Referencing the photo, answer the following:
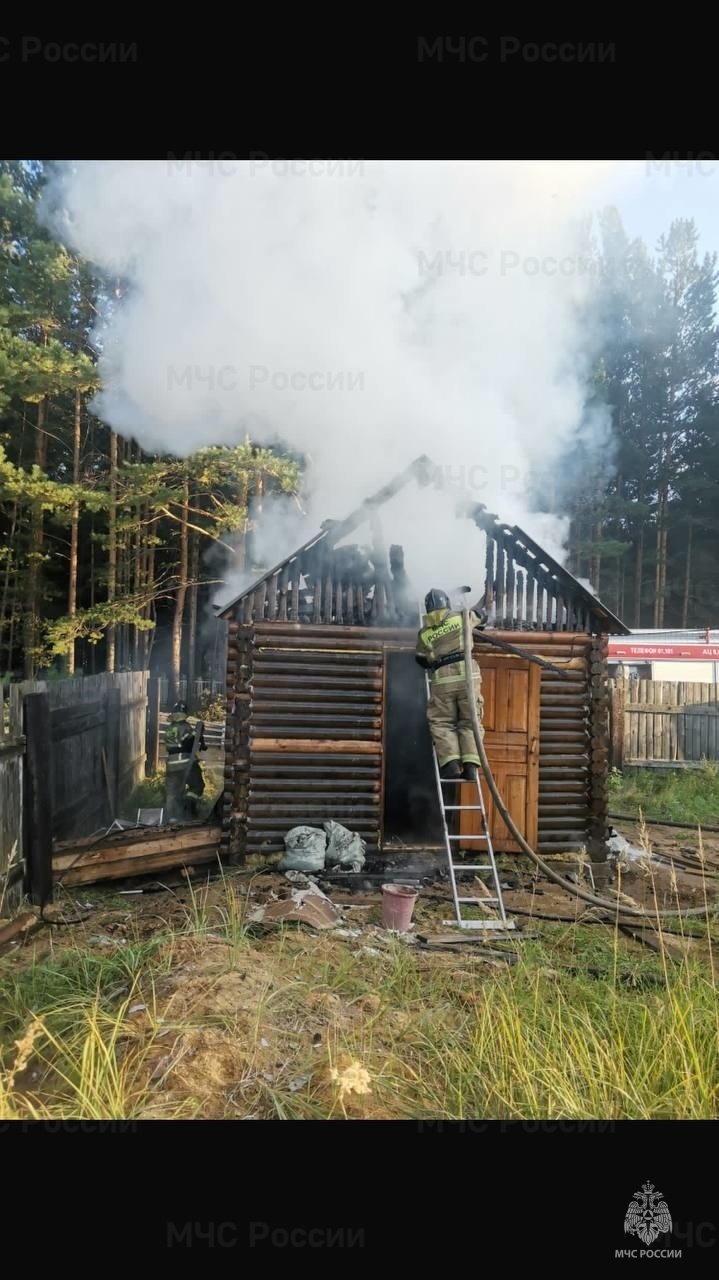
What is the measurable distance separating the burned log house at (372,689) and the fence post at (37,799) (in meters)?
2.50

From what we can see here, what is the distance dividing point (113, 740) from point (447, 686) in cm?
603

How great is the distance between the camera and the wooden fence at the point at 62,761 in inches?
248

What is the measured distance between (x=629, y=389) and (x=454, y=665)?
29955 millimetres

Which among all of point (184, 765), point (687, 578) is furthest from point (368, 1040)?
point (687, 578)

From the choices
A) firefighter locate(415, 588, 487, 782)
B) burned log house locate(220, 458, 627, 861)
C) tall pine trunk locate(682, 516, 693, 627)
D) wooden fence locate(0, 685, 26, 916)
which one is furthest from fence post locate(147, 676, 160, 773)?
tall pine trunk locate(682, 516, 693, 627)

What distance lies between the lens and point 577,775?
962 centimetres

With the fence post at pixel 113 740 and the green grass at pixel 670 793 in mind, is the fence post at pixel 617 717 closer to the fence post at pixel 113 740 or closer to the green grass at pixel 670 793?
the green grass at pixel 670 793

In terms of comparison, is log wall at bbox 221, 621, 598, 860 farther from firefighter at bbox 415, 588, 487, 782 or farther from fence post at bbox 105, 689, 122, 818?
fence post at bbox 105, 689, 122, 818

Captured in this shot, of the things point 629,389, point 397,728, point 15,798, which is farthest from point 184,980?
point 629,389
